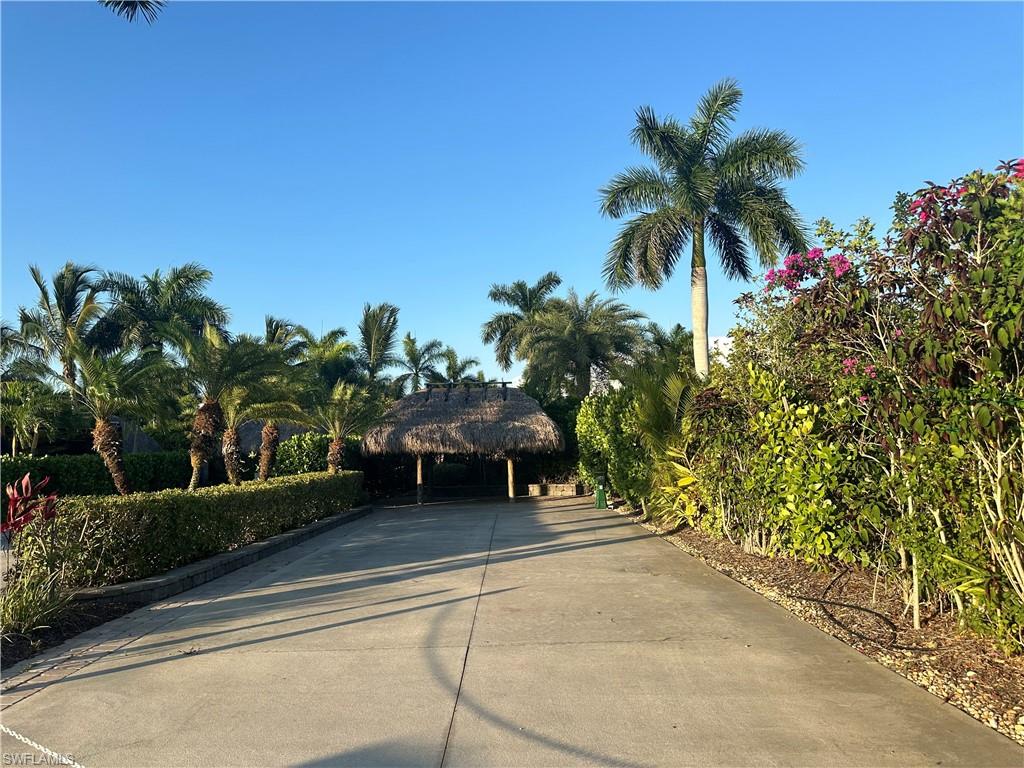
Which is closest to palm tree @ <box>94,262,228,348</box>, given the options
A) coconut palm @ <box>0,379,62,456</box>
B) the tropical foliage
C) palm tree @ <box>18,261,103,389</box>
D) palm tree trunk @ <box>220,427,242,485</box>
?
palm tree @ <box>18,261,103,389</box>

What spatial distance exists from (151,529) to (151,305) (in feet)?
96.8

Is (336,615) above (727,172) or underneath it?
underneath

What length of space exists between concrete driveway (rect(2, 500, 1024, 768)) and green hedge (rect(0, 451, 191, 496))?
522 inches

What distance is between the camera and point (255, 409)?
17.5 m

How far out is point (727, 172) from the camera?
16125 mm

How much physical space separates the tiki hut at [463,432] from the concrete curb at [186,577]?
9.73m

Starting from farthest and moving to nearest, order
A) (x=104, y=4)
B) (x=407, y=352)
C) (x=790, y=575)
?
(x=407, y=352) → (x=104, y=4) → (x=790, y=575)

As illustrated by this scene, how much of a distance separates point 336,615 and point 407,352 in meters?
35.9

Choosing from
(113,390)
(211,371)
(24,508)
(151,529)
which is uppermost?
(211,371)

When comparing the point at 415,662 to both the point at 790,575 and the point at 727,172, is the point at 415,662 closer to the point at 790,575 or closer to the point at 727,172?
the point at 790,575

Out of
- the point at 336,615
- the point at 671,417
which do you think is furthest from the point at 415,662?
the point at 671,417

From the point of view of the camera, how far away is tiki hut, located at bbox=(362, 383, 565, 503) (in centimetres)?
2300

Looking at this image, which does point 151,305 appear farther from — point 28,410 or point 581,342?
point 581,342
